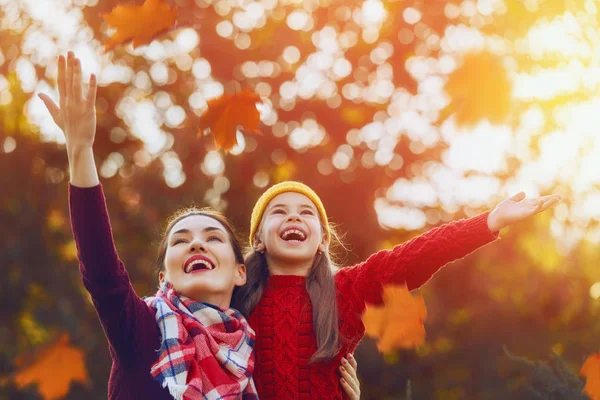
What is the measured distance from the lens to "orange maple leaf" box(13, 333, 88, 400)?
5945 millimetres

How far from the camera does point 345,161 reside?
20.8 ft

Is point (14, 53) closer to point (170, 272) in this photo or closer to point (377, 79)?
point (377, 79)

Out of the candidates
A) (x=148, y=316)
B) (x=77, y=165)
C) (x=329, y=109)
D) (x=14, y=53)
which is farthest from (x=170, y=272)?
(x=14, y=53)

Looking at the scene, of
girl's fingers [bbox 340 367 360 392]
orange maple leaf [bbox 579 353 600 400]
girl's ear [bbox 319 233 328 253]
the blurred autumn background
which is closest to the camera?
girl's fingers [bbox 340 367 360 392]

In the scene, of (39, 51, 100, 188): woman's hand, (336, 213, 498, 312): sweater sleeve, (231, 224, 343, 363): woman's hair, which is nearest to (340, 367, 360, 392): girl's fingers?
(231, 224, 343, 363): woman's hair

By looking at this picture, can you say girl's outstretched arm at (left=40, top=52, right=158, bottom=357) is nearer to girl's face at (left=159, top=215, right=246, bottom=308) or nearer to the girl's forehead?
girl's face at (left=159, top=215, right=246, bottom=308)

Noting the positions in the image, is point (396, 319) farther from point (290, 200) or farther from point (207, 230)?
point (207, 230)

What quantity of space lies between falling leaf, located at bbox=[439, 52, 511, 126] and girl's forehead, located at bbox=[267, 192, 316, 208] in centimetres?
143

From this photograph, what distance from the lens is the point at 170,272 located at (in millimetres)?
2738

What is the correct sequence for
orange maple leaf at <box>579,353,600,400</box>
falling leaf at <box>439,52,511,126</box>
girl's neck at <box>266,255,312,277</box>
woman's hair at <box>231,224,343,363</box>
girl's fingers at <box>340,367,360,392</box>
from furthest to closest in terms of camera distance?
1. falling leaf at <box>439,52,511,126</box>
2. orange maple leaf at <box>579,353,600,400</box>
3. girl's neck at <box>266,255,312,277</box>
4. girl's fingers at <box>340,367,360,392</box>
5. woman's hair at <box>231,224,343,363</box>

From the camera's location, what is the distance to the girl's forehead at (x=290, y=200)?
10.0 feet

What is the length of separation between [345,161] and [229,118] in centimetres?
267

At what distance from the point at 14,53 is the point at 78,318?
2.40 m

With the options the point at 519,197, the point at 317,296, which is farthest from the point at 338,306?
the point at 519,197
